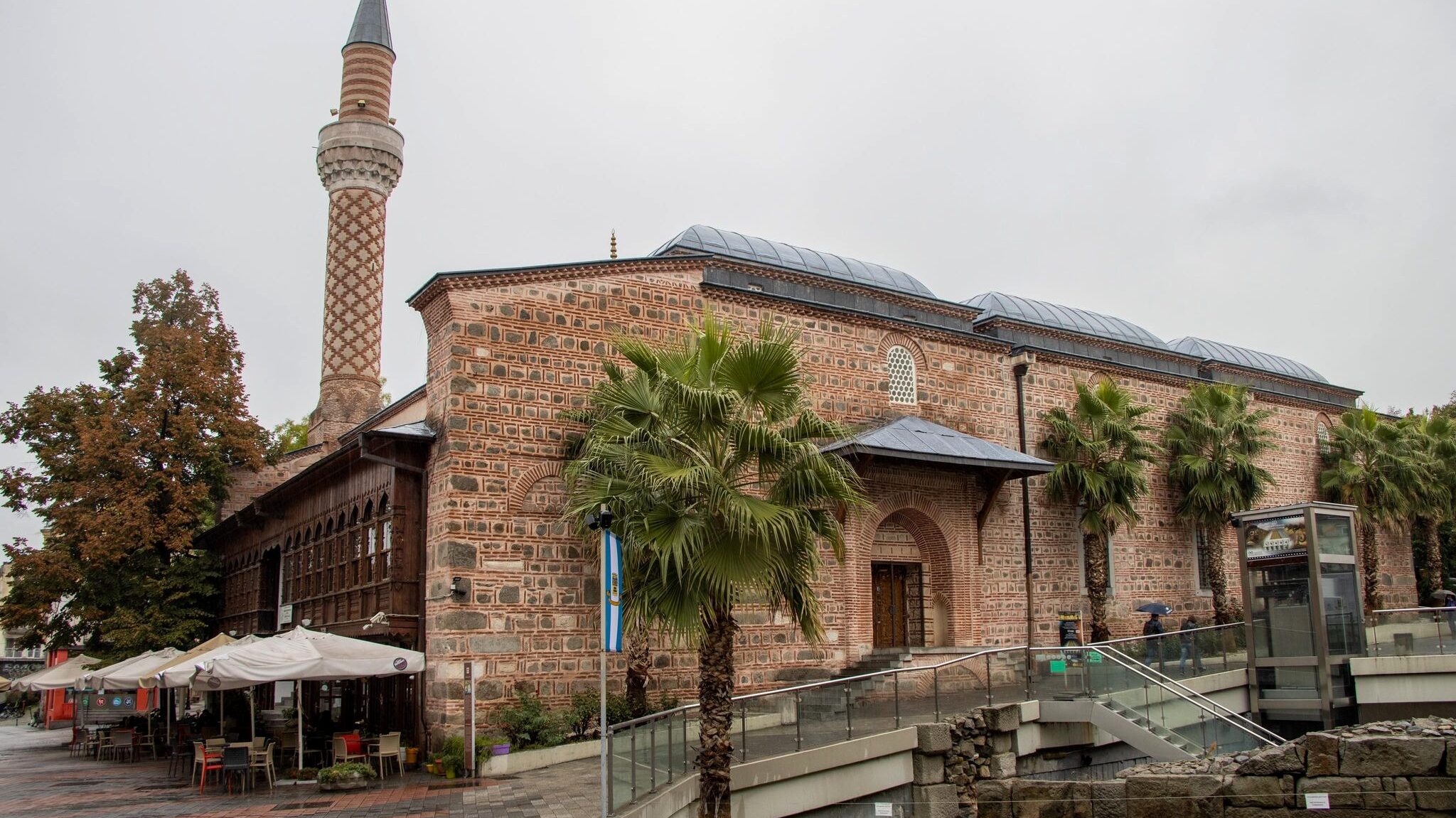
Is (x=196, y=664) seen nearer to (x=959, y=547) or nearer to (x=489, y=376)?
(x=489, y=376)

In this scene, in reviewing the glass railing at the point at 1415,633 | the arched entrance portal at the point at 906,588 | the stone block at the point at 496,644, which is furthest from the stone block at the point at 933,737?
the glass railing at the point at 1415,633

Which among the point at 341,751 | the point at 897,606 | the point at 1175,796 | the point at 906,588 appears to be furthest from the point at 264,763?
the point at 1175,796

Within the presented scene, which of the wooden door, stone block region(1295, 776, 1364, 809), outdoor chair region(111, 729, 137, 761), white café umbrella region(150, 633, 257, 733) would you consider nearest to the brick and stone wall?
the wooden door

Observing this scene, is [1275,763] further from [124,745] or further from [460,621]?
[124,745]

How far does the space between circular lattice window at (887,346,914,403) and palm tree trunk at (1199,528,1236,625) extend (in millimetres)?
8527

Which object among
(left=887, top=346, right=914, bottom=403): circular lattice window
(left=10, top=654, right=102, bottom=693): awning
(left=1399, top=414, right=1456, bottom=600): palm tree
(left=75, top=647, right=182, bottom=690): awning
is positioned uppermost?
(left=887, top=346, right=914, bottom=403): circular lattice window

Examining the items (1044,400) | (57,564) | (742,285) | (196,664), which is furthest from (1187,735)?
(57,564)

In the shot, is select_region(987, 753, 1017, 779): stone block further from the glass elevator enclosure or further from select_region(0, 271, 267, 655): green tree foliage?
select_region(0, 271, 267, 655): green tree foliage

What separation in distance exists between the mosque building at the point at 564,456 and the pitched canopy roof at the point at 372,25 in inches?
3.6

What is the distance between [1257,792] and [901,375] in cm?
1099

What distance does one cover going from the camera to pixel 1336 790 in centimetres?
1169

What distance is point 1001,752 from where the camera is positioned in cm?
1498

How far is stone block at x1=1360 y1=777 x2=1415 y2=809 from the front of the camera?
1125 centimetres

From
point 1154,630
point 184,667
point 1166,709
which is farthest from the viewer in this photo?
point 1154,630
